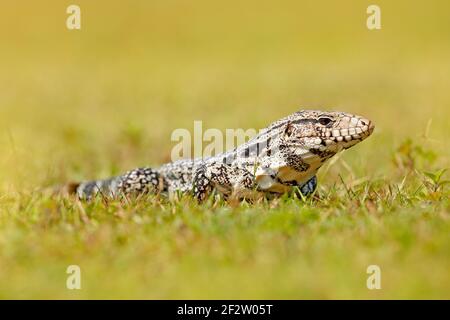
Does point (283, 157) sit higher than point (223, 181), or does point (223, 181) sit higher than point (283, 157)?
point (283, 157)

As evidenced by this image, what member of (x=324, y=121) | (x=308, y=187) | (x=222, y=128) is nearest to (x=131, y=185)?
(x=308, y=187)

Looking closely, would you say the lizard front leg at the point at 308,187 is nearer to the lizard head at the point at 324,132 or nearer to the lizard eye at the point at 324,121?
the lizard head at the point at 324,132

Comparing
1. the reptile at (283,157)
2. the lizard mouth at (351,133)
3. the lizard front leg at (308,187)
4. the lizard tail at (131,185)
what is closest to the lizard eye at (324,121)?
the reptile at (283,157)

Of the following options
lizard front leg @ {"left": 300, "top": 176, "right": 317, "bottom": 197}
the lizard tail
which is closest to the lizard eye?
lizard front leg @ {"left": 300, "top": 176, "right": 317, "bottom": 197}

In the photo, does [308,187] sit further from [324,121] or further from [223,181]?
[223,181]

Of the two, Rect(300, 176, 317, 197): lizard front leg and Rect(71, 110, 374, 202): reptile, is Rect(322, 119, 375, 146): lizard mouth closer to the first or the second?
Rect(71, 110, 374, 202): reptile

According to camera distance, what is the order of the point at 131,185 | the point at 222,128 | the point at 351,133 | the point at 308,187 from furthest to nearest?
the point at 222,128
the point at 131,185
the point at 308,187
the point at 351,133

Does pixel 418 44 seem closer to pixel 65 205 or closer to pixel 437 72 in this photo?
pixel 437 72
